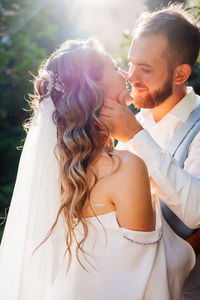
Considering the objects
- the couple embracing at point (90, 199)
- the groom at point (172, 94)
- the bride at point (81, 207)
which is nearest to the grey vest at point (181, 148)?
the groom at point (172, 94)

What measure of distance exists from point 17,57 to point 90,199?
7.02m

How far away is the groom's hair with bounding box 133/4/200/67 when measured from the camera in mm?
2744

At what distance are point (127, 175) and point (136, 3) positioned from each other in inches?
491

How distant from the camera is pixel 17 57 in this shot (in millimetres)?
8328

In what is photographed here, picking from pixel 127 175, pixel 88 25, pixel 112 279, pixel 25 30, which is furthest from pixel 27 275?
pixel 88 25

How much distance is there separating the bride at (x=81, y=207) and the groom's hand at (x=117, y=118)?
44 millimetres

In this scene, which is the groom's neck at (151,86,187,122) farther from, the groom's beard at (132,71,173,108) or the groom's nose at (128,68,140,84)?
the groom's nose at (128,68,140,84)

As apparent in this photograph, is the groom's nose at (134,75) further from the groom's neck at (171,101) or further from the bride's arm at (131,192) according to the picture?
the bride's arm at (131,192)

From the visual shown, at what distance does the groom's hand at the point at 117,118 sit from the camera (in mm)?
1996

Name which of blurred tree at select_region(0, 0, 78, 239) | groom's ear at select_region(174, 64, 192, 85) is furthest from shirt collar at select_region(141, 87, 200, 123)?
blurred tree at select_region(0, 0, 78, 239)

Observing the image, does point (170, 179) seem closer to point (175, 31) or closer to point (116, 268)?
point (116, 268)

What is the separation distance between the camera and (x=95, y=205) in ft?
6.42

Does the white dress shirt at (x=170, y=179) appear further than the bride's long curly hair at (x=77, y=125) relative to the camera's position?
Yes

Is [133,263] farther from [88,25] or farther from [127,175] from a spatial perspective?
[88,25]
